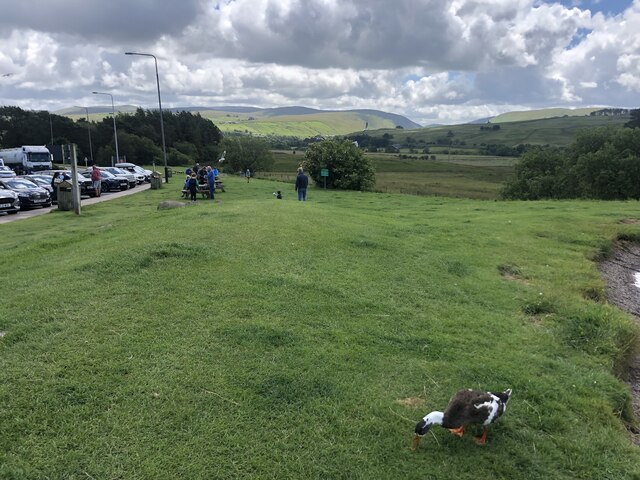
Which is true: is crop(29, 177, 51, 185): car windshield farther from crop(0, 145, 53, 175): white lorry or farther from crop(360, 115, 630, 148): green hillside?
crop(360, 115, 630, 148): green hillside

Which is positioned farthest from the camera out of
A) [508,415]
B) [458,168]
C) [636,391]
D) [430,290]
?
[458,168]

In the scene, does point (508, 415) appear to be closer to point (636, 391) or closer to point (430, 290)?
point (636, 391)

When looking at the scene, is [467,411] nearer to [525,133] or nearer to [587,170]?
[587,170]

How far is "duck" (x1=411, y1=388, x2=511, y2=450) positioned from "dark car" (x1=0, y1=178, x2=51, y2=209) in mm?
26091

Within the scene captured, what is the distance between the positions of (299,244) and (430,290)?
3.16 meters

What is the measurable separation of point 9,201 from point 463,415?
24652 mm

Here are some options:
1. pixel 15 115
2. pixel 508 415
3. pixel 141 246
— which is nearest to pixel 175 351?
pixel 508 415

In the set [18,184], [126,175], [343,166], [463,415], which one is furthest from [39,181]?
[463,415]

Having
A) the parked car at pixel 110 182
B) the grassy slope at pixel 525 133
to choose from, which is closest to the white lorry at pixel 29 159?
the parked car at pixel 110 182

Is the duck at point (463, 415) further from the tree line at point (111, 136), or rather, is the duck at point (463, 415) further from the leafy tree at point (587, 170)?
the tree line at point (111, 136)

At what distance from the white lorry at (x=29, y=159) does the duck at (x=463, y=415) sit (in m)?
58.5

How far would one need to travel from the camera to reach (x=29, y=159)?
51.8 meters

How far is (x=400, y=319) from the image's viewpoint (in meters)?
6.46

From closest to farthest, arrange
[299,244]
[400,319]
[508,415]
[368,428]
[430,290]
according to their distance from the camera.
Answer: [368,428] → [508,415] → [400,319] → [430,290] → [299,244]
